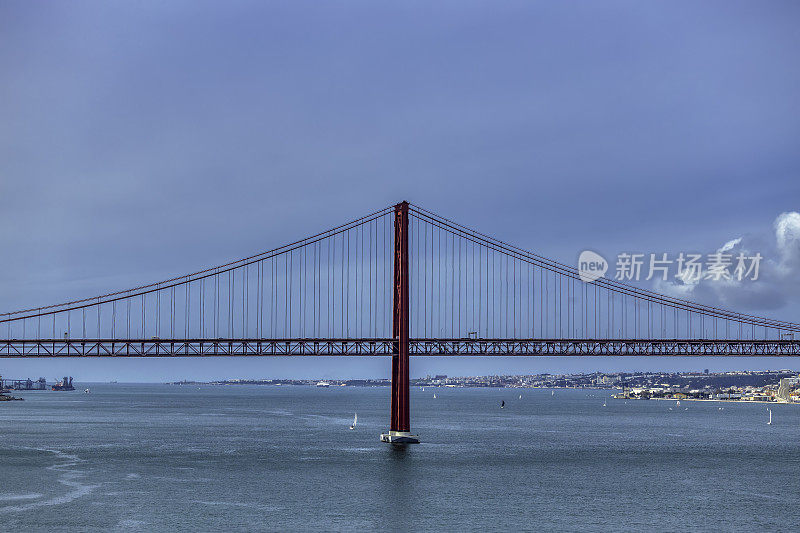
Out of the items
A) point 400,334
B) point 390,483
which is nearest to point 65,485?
point 390,483

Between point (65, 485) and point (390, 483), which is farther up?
point (65, 485)

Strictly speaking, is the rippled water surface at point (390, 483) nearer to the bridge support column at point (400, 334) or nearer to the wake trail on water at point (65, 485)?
the wake trail on water at point (65, 485)

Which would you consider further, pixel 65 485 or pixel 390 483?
pixel 390 483

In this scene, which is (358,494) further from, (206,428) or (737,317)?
(206,428)

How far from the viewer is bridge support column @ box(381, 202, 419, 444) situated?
261 feet

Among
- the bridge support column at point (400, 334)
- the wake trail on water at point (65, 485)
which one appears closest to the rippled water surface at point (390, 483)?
the wake trail on water at point (65, 485)

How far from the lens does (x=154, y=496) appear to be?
5547 cm

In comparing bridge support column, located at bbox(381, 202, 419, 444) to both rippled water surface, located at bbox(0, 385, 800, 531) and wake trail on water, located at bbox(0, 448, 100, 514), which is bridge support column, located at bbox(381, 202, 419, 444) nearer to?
rippled water surface, located at bbox(0, 385, 800, 531)

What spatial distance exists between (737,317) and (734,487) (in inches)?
1543

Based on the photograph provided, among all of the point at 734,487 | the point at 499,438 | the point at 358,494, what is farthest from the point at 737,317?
the point at 358,494

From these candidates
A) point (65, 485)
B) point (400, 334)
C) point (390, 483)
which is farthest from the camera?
point (400, 334)

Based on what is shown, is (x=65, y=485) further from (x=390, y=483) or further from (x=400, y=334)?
(x=400, y=334)

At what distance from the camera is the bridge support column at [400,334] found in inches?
3130

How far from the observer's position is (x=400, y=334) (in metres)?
79.8
